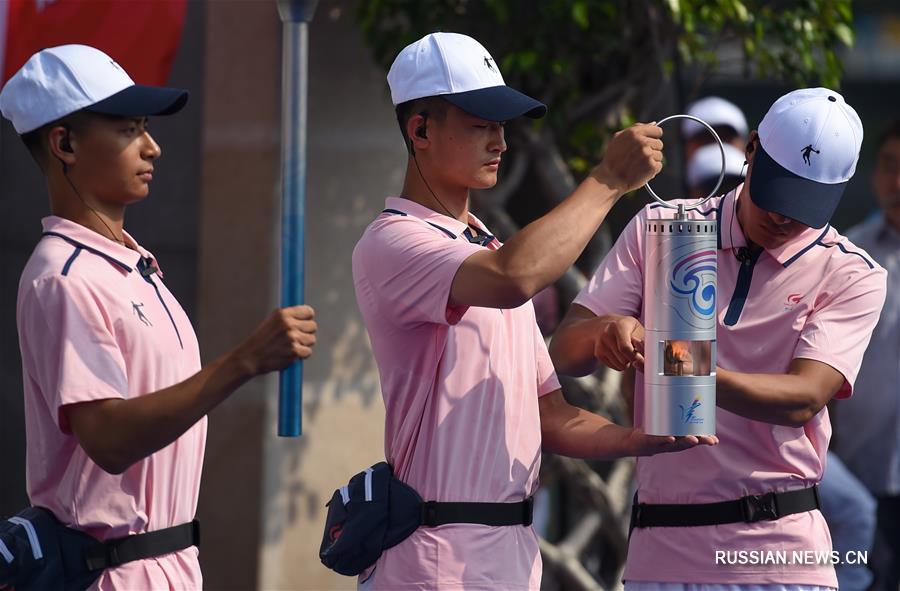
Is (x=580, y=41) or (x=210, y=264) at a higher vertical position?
(x=580, y=41)

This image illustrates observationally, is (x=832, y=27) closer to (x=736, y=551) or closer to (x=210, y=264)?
(x=210, y=264)

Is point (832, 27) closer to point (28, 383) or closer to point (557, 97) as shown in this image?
point (557, 97)

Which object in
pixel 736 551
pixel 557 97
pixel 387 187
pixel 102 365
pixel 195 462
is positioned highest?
pixel 557 97

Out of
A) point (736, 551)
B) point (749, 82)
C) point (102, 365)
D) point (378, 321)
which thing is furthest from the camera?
point (749, 82)

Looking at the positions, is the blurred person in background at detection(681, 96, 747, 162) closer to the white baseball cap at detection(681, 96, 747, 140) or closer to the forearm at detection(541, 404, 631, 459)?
the white baseball cap at detection(681, 96, 747, 140)

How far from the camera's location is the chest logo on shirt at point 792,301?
3.53m

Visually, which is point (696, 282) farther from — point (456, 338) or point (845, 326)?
point (845, 326)

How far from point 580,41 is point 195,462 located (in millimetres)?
3158

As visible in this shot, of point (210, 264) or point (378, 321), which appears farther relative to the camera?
point (210, 264)

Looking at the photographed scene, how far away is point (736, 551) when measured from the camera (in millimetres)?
3469

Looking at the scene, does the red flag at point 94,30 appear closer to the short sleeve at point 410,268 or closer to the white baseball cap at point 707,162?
the white baseball cap at point 707,162

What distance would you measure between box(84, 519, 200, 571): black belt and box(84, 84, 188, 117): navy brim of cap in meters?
0.88

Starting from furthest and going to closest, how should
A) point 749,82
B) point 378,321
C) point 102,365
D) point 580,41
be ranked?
point 749,82
point 580,41
point 378,321
point 102,365

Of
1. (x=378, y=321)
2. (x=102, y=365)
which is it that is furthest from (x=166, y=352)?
(x=378, y=321)
